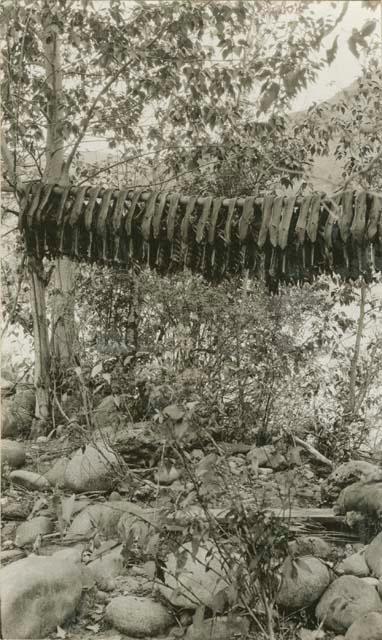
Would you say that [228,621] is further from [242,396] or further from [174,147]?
[174,147]

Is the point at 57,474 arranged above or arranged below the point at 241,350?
below

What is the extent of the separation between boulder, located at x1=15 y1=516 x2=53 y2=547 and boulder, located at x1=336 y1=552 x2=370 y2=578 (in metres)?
1.79

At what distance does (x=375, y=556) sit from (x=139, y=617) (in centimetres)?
134

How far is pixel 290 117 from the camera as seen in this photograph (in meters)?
6.80

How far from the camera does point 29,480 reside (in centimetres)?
504

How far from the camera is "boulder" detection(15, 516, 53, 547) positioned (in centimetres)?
420

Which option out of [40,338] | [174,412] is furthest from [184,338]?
[174,412]

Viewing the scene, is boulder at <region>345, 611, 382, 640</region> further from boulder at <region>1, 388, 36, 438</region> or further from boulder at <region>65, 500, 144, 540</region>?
boulder at <region>1, 388, 36, 438</region>

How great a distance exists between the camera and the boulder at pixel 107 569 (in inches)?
145

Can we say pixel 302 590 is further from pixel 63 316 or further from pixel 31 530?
pixel 63 316

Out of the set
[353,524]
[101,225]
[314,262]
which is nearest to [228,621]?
[353,524]

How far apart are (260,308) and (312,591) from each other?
9.78 feet

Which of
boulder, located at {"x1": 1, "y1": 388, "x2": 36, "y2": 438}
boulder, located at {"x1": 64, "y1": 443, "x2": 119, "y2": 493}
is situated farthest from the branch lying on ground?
boulder, located at {"x1": 1, "y1": 388, "x2": 36, "y2": 438}

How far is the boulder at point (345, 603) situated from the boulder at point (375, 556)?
0.90ft
